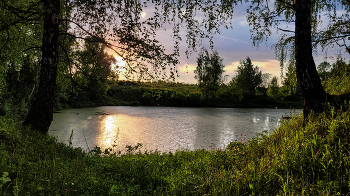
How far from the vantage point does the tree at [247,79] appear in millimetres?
42844

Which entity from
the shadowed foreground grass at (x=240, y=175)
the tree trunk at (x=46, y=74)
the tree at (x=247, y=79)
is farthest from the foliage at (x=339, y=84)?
the tree at (x=247, y=79)

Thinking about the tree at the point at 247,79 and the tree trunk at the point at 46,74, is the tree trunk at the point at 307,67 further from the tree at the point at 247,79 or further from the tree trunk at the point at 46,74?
the tree at the point at 247,79

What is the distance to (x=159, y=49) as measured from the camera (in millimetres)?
4949

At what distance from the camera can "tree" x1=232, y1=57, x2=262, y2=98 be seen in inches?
1687

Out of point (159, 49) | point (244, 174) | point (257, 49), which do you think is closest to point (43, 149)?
point (159, 49)

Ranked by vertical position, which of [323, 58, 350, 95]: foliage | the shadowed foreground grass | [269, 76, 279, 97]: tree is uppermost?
[269, 76, 279, 97]: tree

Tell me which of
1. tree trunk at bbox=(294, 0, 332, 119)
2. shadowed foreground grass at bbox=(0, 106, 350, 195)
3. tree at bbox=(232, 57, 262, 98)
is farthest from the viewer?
tree at bbox=(232, 57, 262, 98)

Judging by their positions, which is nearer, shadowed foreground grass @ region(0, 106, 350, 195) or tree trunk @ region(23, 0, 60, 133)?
shadowed foreground grass @ region(0, 106, 350, 195)

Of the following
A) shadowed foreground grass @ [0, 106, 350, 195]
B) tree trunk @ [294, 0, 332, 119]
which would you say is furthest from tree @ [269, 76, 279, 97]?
shadowed foreground grass @ [0, 106, 350, 195]

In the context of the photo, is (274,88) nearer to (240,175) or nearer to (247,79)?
(247,79)

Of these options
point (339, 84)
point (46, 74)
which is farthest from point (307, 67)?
point (46, 74)

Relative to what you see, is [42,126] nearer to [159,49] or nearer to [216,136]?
[159,49]

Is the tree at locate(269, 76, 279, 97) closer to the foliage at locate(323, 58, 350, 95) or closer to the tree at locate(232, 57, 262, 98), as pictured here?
the tree at locate(232, 57, 262, 98)

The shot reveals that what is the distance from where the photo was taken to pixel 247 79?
43.8 m
